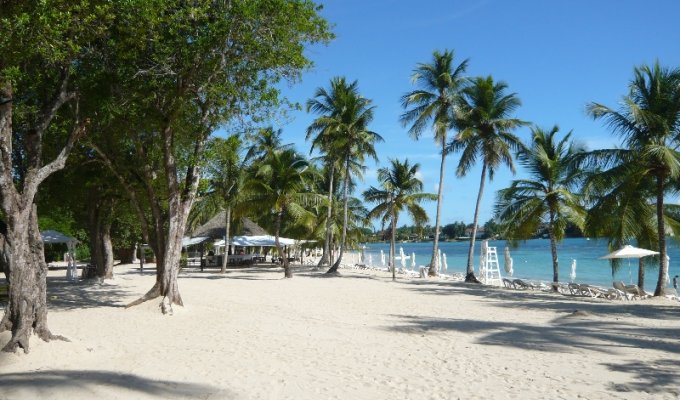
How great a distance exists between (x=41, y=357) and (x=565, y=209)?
18320 millimetres

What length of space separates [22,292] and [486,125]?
65.4 feet

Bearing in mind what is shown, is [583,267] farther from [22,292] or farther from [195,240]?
[22,292]

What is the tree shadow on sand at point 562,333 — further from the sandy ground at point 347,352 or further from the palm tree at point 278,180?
the palm tree at point 278,180

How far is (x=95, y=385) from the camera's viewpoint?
6.07m

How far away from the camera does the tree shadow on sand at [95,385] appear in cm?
582

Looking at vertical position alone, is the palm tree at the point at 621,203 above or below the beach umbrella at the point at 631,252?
above

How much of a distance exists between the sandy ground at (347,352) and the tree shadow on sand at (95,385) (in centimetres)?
2

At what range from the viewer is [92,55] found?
413 inches

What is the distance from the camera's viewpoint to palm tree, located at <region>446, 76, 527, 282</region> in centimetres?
2350

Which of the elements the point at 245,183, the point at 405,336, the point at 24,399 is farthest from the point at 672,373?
the point at 245,183

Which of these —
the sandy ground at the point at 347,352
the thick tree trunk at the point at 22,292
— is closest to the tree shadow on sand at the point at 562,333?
the sandy ground at the point at 347,352

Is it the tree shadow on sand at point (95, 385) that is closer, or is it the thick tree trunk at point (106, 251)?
the tree shadow on sand at point (95, 385)

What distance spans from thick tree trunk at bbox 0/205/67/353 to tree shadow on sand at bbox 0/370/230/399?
39.5 inches

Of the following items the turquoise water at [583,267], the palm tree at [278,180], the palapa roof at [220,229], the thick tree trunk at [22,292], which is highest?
the palm tree at [278,180]
